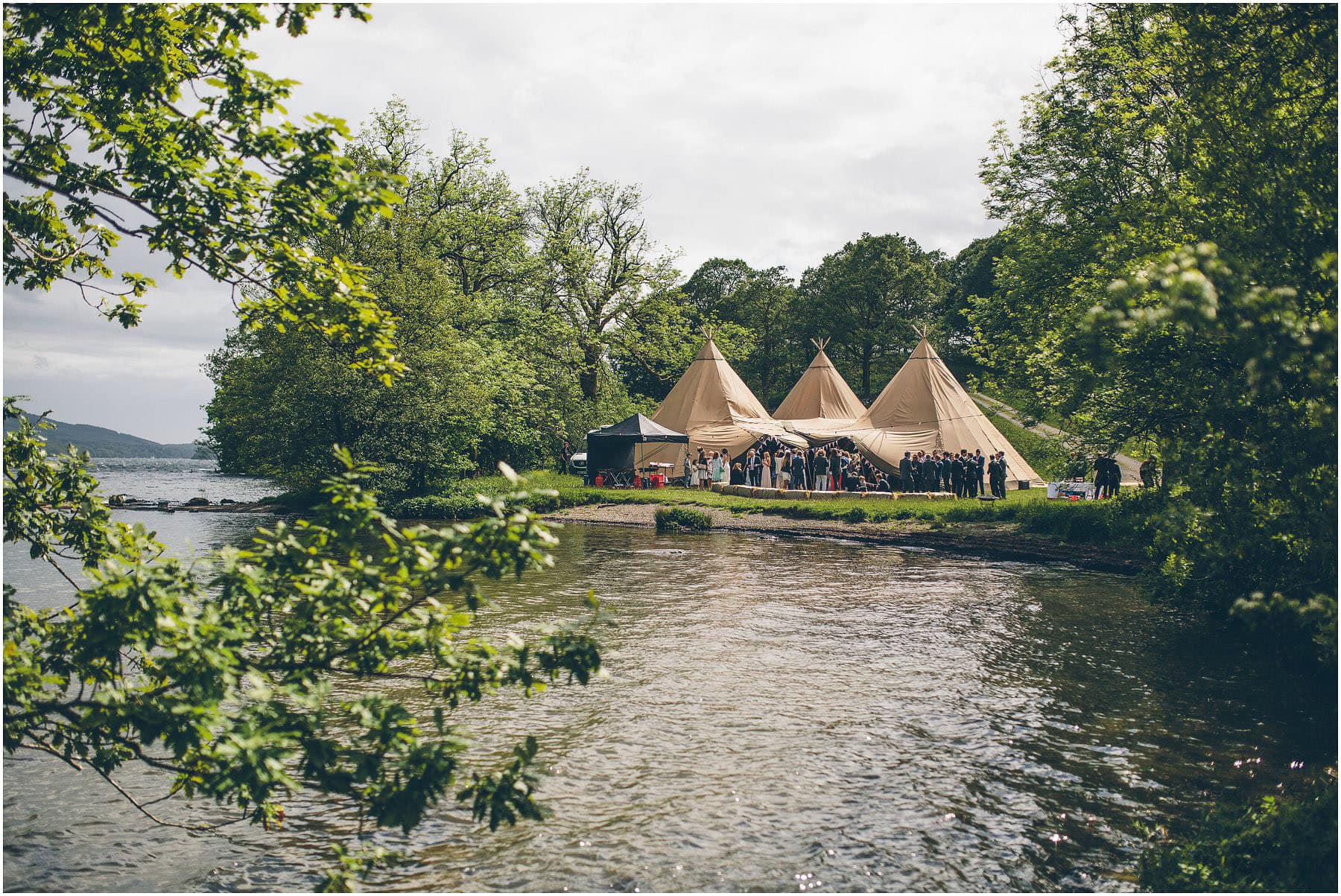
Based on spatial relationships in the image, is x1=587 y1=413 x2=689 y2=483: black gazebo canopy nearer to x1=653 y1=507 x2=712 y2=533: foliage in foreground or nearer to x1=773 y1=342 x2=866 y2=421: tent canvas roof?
x1=653 y1=507 x2=712 y2=533: foliage in foreground

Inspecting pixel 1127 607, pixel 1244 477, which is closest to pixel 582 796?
pixel 1244 477

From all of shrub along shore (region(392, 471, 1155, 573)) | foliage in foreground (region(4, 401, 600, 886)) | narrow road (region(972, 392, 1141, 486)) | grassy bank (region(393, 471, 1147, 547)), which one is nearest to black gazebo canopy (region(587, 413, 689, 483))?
grassy bank (region(393, 471, 1147, 547))

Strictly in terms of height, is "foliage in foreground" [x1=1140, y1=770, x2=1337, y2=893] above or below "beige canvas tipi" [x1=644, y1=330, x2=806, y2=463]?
below

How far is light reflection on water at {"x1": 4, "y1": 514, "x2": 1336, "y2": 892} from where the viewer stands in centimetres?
708

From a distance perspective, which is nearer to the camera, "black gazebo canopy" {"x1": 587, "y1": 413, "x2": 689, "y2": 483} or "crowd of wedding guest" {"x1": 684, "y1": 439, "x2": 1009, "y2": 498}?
"crowd of wedding guest" {"x1": 684, "y1": 439, "x2": 1009, "y2": 498}

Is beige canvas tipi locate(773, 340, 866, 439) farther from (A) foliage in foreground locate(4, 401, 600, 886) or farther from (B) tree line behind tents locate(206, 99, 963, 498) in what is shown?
(A) foliage in foreground locate(4, 401, 600, 886)

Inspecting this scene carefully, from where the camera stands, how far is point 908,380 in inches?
1547

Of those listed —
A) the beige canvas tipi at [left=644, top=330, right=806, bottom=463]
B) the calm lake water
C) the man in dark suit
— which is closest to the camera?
the calm lake water

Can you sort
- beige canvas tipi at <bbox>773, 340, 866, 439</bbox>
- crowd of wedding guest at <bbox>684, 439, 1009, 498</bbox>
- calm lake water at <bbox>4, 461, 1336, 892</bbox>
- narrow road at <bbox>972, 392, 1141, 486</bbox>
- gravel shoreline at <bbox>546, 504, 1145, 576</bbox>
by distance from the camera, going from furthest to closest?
beige canvas tipi at <bbox>773, 340, 866, 439</bbox>
crowd of wedding guest at <bbox>684, 439, 1009, 498</bbox>
narrow road at <bbox>972, 392, 1141, 486</bbox>
gravel shoreline at <bbox>546, 504, 1145, 576</bbox>
calm lake water at <bbox>4, 461, 1336, 892</bbox>

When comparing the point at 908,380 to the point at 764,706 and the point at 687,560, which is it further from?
the point at 764,706

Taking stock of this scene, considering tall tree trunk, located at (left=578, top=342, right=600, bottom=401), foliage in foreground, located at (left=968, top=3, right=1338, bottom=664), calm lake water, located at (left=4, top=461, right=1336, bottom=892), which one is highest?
tall tree trunk, located at (left=578, top=342, right=600, bottom=401)

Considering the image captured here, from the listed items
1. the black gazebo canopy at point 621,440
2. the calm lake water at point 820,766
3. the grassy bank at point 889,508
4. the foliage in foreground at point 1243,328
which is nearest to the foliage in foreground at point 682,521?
the grassy bank at point 889,508

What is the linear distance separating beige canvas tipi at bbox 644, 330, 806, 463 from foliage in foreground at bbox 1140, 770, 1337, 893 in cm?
3569

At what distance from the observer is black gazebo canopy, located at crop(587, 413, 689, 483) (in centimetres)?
3806
